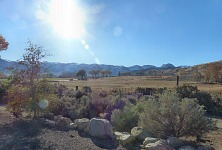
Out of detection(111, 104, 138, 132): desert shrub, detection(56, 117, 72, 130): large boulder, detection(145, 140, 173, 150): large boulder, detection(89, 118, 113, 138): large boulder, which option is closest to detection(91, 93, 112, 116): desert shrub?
detection(111, 104, 138, 132): desert shrub

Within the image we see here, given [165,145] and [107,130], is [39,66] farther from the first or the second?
[165,145]

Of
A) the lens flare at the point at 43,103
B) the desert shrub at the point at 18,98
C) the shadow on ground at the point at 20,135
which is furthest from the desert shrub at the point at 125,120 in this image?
the desert shrub at the point at 18,98

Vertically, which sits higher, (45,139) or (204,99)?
(204,99)

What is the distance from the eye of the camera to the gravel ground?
10.1m

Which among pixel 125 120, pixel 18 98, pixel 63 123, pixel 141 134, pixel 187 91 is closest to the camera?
pixel 141 134

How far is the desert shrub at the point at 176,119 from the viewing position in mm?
11664

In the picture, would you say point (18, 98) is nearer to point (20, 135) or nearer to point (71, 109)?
point (71, 109)

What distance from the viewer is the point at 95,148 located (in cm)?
1038

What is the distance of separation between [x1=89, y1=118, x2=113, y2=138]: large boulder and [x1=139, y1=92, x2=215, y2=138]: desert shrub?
4.54ft

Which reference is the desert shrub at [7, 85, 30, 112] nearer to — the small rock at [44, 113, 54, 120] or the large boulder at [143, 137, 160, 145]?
the small rock at [44, 113, 54, 120]

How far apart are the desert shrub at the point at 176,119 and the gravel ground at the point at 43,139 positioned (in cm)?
174

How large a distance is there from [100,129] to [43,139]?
2242 mm

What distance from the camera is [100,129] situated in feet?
40.1

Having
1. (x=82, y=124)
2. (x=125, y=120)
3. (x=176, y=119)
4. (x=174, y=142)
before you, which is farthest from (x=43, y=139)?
(x=176, y=119)
